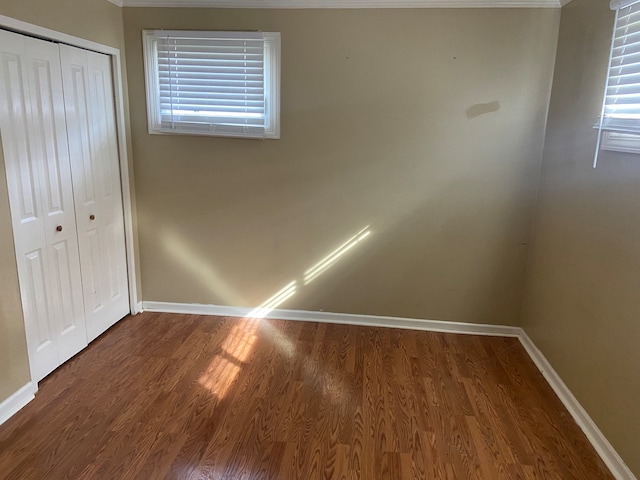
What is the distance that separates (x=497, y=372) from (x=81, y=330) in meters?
2.79

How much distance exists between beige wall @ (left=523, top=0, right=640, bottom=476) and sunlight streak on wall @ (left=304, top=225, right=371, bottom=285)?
1236mm

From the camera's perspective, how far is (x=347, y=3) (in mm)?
2980

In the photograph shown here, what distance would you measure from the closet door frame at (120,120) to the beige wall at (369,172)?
4.1 inches

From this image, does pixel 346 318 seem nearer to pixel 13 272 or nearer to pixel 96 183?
pixel 96 183

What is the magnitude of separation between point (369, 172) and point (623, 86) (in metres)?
1.58

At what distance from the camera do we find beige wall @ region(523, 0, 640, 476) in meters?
2.02

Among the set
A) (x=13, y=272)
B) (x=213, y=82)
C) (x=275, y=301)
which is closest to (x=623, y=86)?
(x=213, y=82)

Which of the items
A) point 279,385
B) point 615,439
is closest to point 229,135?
point 279,385

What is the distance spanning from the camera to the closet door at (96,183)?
2.76 meters

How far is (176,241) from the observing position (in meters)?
3.53

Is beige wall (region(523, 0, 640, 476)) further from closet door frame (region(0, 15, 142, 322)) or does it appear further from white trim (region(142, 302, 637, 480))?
closet door frame (region(0, 15, 142, 322))

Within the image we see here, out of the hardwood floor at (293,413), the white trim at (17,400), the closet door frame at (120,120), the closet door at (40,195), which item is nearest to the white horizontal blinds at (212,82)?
the closet door frame at (120,120)

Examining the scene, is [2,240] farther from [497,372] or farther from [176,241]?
[497,372]

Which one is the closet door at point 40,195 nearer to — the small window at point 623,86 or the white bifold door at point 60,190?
the white bifold door at point 60,190
